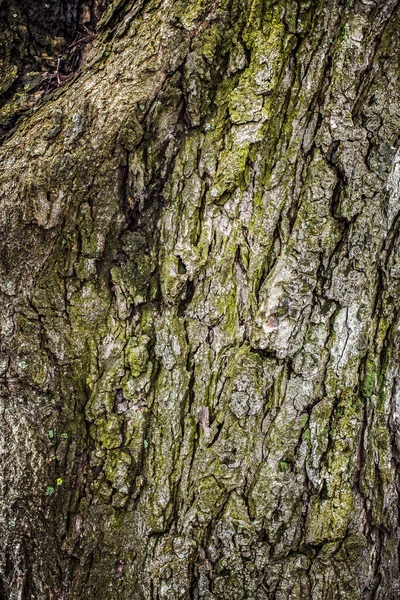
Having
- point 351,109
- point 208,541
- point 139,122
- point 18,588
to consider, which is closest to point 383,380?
point 208,541

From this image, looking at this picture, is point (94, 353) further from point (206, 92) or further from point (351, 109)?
point (351, 109)

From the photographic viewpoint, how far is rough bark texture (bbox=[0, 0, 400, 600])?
1.73 metres

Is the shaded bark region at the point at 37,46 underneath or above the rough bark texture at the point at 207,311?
above

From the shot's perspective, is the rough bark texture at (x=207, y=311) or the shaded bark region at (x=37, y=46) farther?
the shaded bark region at (x=37, y=46)

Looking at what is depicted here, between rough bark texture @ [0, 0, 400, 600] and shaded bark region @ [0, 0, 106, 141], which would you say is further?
shaded bark region @ [0, 0, 106, 141]

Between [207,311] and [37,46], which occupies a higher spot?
[37,46]

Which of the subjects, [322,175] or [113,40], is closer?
[322,175]

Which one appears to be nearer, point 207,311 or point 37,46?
point 207,311

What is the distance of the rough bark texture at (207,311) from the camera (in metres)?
1.73

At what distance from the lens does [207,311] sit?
5.97ft

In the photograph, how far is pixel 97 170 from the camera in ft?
5.84

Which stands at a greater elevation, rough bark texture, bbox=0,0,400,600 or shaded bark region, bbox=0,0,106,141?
shaded bark region, bbox=0,0,106,141

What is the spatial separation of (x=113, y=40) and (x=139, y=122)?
40cm

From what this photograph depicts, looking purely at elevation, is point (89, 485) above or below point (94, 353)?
below
